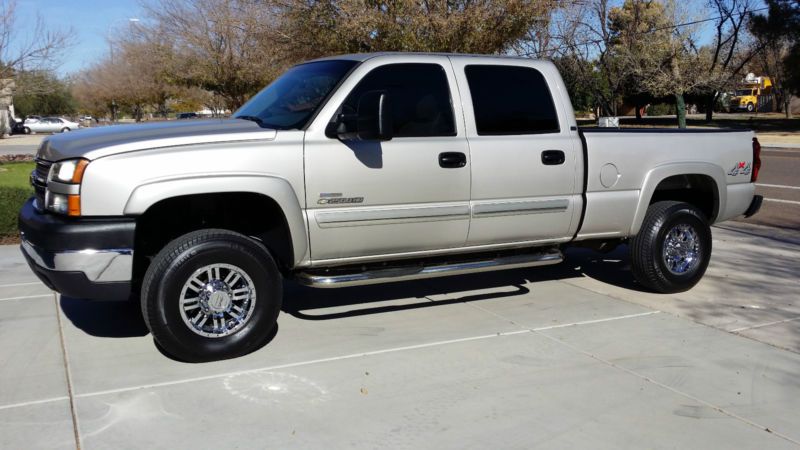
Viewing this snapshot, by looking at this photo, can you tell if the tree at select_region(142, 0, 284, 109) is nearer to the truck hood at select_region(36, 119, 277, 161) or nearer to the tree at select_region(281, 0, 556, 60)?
the tree at select_region(281, 0, 556, 60)

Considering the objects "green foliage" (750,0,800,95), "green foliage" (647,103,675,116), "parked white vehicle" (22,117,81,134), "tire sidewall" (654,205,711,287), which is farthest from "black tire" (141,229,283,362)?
"green foliage" (647,103,675,116)

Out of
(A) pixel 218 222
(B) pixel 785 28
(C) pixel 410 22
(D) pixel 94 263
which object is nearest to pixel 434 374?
(A) pixel 218 222

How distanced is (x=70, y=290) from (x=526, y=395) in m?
2.85

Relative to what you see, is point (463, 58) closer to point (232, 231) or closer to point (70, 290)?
point (232, 231)

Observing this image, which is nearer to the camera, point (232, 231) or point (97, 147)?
point (97, 147)

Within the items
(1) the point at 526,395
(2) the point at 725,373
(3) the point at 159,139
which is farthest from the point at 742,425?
(3) the point at 159,139

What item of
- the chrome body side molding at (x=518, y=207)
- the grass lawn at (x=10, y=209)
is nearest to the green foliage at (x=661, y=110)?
the grass lawn at (x=10, y=209)

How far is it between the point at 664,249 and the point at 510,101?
201 cm

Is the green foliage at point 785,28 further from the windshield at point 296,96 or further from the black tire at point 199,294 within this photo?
the black tire at point 199,294

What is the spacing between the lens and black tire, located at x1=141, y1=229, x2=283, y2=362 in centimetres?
462

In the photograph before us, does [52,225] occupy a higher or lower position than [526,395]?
higher

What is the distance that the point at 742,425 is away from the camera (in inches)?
156

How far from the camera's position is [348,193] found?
5094 millimetres

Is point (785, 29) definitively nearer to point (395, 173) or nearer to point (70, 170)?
point (395, 173)
